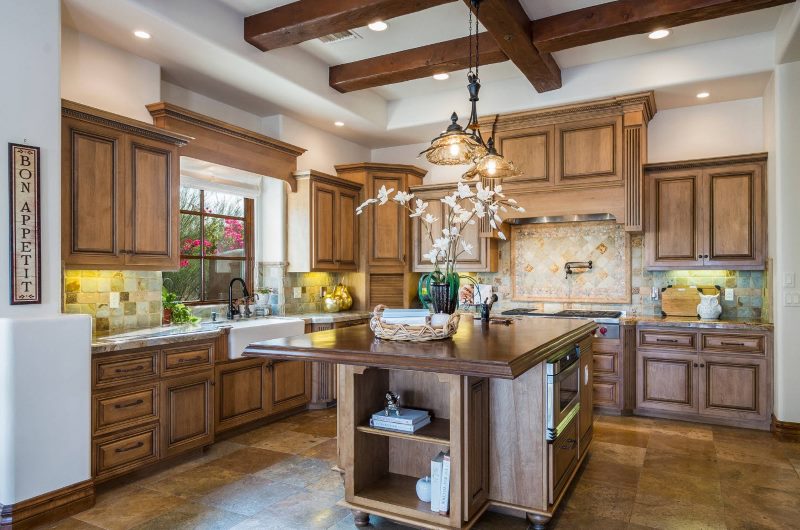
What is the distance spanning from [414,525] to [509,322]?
1.44 m

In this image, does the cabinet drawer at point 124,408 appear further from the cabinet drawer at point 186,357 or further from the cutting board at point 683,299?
the cutting board at point 683,299

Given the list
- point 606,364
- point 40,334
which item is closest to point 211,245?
point 40,334

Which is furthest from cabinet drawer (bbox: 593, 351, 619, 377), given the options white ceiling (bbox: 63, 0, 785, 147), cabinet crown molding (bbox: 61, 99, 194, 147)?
cabinet crown molding (bbox: 61, 99, 194, 147)

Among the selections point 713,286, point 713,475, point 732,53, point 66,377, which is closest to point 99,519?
point 66,377

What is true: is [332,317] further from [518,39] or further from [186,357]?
[518,39]

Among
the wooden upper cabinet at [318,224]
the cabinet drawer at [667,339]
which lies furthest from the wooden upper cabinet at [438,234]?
the cabinet drawer at [667,339]

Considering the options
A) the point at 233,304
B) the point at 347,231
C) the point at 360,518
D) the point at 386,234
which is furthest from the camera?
the point at 386,234

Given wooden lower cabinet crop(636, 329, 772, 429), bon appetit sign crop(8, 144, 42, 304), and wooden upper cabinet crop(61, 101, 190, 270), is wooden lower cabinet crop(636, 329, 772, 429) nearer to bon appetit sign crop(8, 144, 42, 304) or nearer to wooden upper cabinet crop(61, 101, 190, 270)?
wooden upper cabinet crop(61, 101, 190, 270)

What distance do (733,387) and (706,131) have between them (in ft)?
7.75

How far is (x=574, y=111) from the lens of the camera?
4918 millimetres

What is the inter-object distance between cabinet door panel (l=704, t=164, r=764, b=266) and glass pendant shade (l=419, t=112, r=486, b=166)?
279cm

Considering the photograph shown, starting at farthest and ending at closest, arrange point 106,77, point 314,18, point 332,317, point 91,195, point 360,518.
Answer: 1. point 332,317
2. point 106,77
3. point 314,18
4. point 91,195
5. point 360,518

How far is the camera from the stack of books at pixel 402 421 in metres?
2.46

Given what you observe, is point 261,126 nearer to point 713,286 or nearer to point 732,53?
point 732,53
